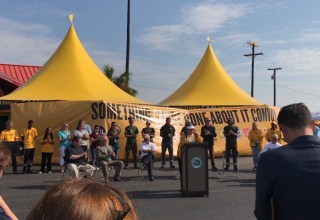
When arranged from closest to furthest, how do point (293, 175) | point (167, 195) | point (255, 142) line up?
point (293, 175) < point (167, 195) < point (255, 142)

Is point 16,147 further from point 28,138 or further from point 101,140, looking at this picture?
point 101,140

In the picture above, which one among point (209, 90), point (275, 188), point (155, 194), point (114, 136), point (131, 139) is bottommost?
point (155, 194)

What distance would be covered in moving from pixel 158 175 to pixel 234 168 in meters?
3.13

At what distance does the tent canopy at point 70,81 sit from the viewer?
1780 centimetres

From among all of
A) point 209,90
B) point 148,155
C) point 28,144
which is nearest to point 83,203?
point 148,155

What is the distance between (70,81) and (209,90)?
8599 mm

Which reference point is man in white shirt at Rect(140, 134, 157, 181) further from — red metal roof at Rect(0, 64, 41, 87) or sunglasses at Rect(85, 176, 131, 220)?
red metal roof at Rect(0, 64, 41, 87)

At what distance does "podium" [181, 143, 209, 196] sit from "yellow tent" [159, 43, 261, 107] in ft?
41.9

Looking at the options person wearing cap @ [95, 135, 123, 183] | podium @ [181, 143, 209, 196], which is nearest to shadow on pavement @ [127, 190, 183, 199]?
podium @ [181, 143, 209, 196]

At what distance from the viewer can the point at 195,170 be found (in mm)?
10086

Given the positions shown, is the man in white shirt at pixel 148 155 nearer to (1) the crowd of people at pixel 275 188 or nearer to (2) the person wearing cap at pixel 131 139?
(2) the person wearing cap at pixel 131 139

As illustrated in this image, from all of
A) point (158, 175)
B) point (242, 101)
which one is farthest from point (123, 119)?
point (242, 101)

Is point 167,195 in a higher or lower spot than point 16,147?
lower

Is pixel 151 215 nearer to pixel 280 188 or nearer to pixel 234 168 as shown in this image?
pixel 280 188
